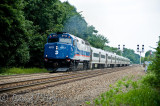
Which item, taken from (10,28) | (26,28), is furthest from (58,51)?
(10,28)

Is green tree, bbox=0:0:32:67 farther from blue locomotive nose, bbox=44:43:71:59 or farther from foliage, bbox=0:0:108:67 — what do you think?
blue locomotive nose, bbox=44:43:71:59

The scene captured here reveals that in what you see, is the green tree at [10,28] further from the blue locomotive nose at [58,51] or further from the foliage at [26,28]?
the blue locomotive nose at [58,51]

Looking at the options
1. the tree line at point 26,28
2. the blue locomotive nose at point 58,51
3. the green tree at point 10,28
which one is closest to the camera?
the green tree at point 10,28

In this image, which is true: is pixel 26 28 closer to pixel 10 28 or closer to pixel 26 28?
pixel 26 28

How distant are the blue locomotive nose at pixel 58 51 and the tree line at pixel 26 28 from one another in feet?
7.55

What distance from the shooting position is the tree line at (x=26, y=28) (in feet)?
37.9

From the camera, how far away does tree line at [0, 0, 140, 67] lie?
37.9 feet

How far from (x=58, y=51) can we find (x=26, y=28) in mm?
4393

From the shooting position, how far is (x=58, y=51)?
48.0ft

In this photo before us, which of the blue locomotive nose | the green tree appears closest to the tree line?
the green tree

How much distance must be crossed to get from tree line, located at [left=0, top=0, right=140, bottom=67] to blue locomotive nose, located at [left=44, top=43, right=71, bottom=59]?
7.55ft

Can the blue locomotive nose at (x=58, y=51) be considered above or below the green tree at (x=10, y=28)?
below

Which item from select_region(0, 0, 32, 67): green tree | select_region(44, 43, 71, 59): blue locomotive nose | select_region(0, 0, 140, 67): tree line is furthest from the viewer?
select_region(44, 43, 71, 59): blue locomotive nose

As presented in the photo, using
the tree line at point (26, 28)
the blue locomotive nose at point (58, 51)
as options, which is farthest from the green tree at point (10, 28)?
the blue locomotive nose at point (58, 51)
